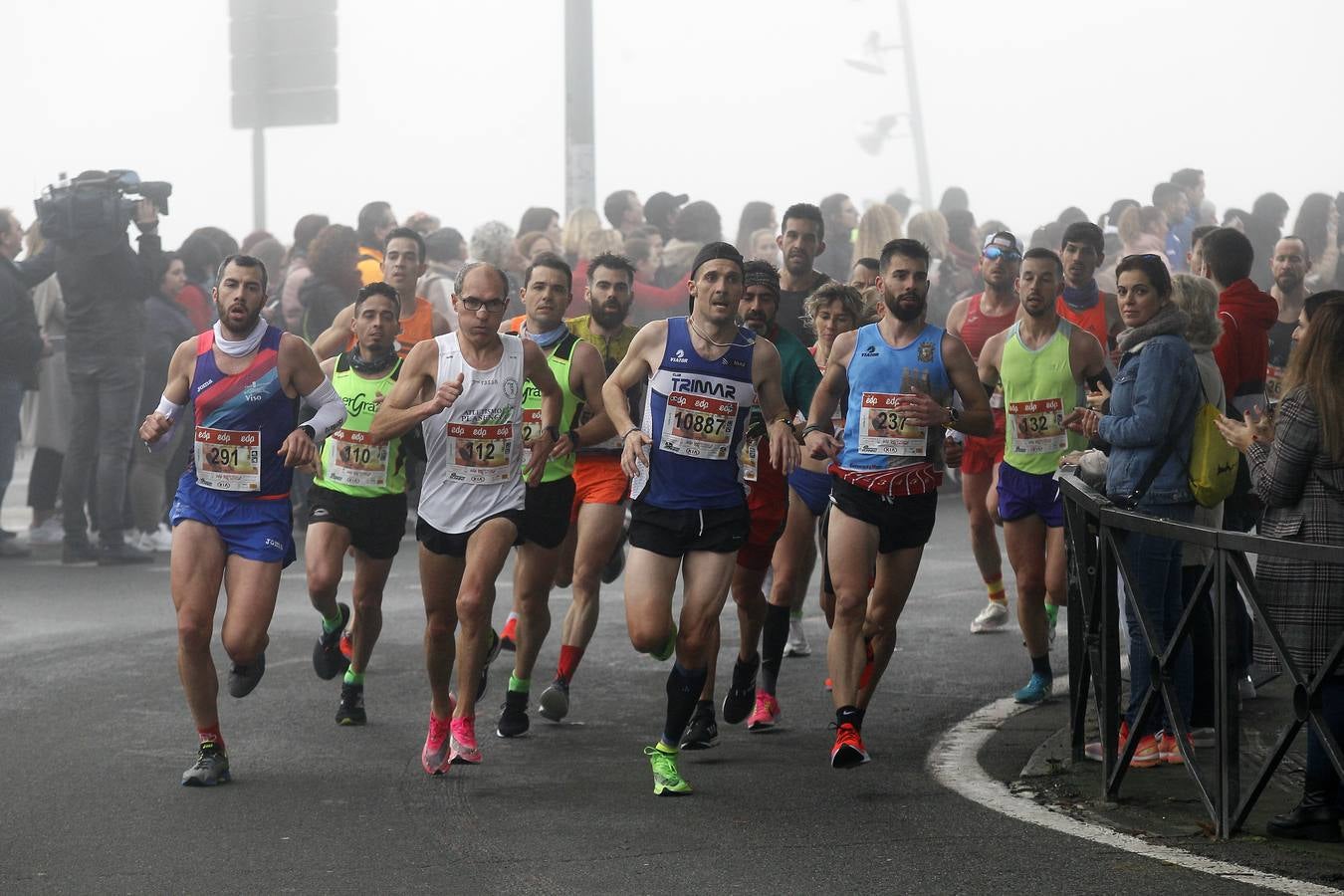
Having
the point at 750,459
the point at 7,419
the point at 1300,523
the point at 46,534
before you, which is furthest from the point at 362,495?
the point at 46,534

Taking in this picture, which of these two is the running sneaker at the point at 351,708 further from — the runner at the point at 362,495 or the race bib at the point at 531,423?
the race bib at the point at 531,423

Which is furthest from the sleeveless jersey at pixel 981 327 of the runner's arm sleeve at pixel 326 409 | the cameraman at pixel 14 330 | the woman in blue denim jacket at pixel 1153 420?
the cameraman at pixel 14 330

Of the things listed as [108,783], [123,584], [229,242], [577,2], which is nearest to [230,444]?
[108,783]

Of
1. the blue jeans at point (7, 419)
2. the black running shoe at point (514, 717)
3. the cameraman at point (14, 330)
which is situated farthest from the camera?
the blue jeans at point (7, 419)

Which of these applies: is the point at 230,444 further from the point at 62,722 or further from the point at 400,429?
the point at 62,722

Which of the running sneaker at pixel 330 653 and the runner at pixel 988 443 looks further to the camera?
the runner at pixel 988 443

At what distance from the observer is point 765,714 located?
8180 millimetres

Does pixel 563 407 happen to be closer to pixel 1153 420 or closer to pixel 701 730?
pixel 701 730

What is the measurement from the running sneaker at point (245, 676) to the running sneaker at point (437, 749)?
2.64 feet

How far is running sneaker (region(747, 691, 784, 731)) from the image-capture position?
26.7 feet

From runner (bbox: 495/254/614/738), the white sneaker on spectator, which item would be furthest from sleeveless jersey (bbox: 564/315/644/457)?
the white sneaker on spectator

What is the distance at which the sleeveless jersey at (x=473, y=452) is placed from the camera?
7.41 metres

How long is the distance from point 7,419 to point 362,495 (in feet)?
21.3

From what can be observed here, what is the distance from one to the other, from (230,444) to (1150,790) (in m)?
3.55
